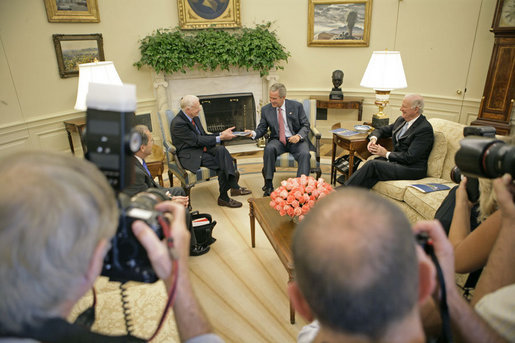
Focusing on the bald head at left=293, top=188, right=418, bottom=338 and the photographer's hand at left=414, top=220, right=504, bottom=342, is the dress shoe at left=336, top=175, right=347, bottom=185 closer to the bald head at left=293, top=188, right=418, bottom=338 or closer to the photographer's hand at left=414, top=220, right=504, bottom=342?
the photographer's hand at left=414, top=220, right=504, bottom=342

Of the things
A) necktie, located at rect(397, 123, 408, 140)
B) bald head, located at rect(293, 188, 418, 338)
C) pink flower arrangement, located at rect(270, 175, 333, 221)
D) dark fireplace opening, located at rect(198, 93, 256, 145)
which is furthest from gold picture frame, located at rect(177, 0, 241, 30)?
bald head, located at rect(293, 188, 418, 338)

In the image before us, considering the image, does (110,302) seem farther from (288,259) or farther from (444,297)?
(444,297)

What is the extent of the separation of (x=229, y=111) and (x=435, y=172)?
3.26 m

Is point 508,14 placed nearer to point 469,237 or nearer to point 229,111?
point 469,237

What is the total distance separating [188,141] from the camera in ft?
11.8

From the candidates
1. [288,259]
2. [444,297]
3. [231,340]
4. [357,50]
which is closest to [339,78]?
[357,50]

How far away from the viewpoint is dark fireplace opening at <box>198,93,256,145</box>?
5.20m

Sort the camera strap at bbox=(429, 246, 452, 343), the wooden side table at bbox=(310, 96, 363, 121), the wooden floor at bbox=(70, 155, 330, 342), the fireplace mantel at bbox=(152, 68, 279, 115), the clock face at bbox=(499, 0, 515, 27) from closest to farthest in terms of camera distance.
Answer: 1. the camera strap at bbox=(429, 246, 452, 343)
2. the wooden floor at bbox=(70, 155, 330, 342)
3. the clock face at bbox=(499, 0, 515, 27)
4. the fireplace mantel at bbox=(152, 68, 279, 115)
5. the wooden side table at bbox=(310, 96, 363, 121)

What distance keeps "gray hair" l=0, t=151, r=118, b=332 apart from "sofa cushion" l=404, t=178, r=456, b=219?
253 cm

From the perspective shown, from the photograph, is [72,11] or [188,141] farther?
[72,11]

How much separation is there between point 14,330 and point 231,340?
1578 millimetres

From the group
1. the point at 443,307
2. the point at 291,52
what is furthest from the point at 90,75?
the point at 291,52

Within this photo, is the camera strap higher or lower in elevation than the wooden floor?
higher

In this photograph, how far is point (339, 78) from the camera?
5.06 meters
